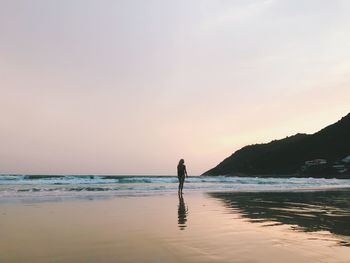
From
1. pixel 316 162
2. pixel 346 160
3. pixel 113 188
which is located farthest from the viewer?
pixel 316 162

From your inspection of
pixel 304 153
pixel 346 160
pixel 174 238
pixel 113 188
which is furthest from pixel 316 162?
pixel 174 238

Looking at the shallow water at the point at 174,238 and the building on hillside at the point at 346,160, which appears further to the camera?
the building on hillside at the point at 346,160

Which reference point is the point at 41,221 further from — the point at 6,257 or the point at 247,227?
the point at 247,227

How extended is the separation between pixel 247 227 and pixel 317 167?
88696mm

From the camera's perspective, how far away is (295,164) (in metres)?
103

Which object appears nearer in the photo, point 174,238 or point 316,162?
point 174,238

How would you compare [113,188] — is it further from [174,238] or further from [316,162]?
[316,162]

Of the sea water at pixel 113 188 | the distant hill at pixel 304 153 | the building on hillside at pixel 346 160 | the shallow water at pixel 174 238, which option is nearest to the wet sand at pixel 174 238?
the shallow water at pixel 174 238

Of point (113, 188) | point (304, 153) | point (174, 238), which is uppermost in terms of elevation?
point (304, 153)

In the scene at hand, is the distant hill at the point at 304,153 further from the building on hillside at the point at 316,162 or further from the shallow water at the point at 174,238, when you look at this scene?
the shallow water at the point at 174,238

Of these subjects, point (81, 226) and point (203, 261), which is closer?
point (203, 261)

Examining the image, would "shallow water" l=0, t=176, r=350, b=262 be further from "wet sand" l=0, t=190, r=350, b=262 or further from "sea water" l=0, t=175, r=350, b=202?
"sea water" l=0, t=175, r=350, b=202

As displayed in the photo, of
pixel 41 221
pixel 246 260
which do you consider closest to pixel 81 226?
pixel 41 221

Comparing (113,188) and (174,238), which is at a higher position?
(113,188)
